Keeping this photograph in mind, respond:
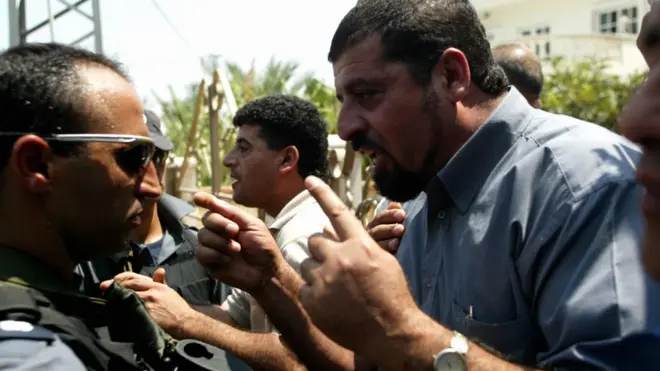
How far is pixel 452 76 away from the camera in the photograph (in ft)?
7.96

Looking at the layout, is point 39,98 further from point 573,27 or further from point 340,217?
point 573,27

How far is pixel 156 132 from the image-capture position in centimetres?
437

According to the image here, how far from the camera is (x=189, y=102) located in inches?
896

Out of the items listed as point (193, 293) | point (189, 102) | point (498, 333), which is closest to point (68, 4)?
point (193, 293)

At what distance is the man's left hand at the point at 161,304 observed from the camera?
2.85 metres

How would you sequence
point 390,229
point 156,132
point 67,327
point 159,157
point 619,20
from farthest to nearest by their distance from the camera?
1. point 619,20
2. point 156,132
3. point 159,157
4. point 390,229
5. point 67,327

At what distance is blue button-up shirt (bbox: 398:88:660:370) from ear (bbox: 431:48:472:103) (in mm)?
147

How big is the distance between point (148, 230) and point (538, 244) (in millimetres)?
2871

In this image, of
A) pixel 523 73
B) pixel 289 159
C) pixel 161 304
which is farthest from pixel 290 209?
pixel 523 73

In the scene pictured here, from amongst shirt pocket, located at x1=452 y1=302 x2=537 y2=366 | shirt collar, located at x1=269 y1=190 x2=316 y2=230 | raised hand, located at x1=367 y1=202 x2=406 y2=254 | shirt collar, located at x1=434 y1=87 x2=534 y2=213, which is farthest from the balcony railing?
shirt pocket, located at x1=452 y1=302 x2=537 y2=366

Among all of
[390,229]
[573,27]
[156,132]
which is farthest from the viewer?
[573,27]

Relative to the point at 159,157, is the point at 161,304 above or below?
below

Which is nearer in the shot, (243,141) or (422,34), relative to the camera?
(422,34)

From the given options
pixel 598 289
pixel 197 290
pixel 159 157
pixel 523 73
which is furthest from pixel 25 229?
pixel 523 73
